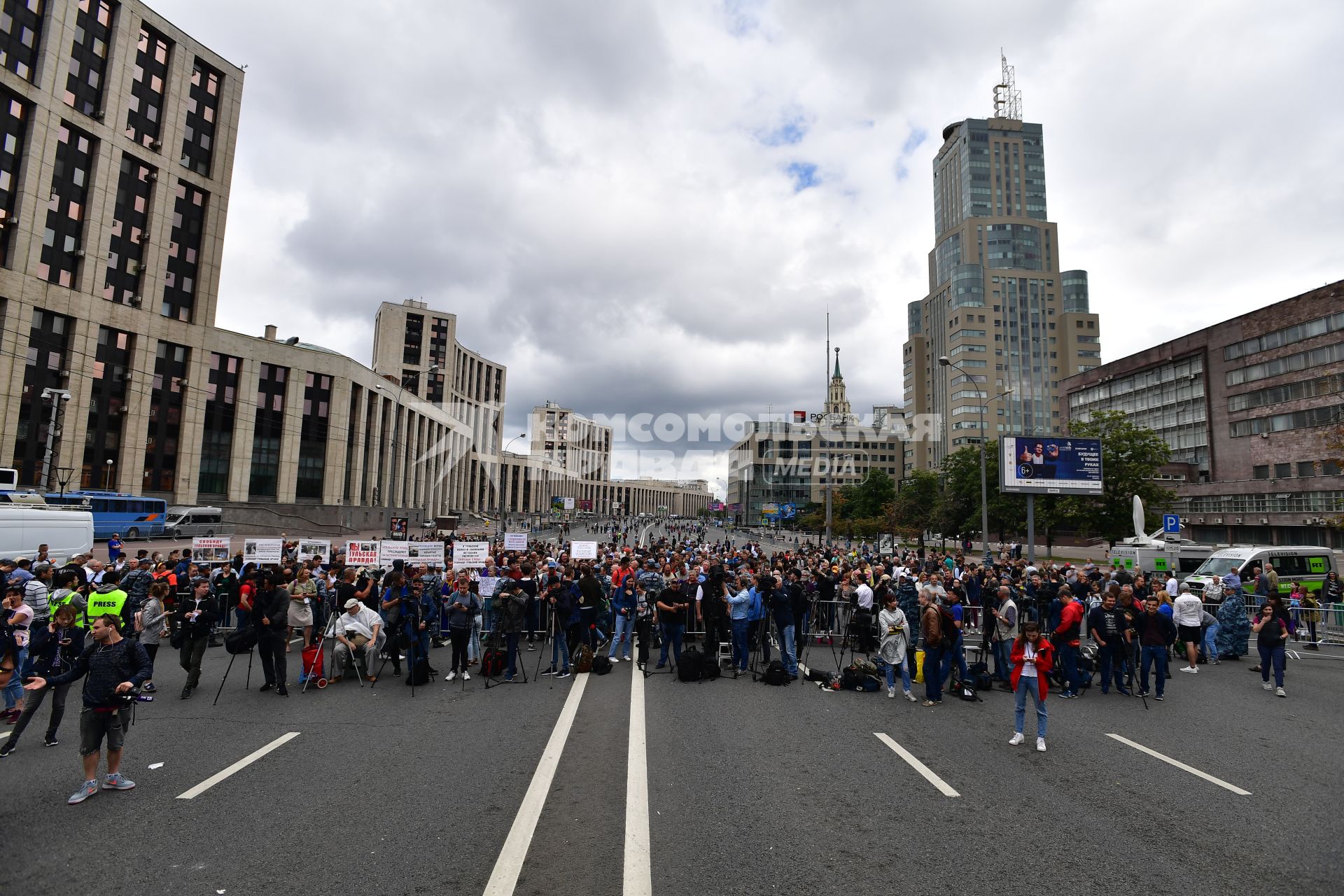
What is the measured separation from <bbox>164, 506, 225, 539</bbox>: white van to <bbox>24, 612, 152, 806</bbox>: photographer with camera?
4605 centimetres

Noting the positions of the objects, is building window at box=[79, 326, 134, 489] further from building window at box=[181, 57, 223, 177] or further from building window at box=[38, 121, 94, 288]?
building window at box=[181, 57, 223, 177]

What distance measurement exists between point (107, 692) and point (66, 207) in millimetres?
59559

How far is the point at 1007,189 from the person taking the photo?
439 feet

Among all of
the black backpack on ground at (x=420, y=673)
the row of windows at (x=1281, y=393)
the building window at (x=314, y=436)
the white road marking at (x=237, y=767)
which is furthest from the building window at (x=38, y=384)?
the row of windows at (x=1281, y=393)

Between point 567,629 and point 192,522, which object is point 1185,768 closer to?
point 567,629

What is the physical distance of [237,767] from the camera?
6910mm

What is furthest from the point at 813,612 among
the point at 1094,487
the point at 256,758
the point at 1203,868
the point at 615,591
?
the point at 1094,487

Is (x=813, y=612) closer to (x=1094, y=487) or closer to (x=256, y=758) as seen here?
(x=256, y=758)

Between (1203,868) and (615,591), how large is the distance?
10.1 metres

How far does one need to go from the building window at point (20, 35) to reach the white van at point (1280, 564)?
73739 mm

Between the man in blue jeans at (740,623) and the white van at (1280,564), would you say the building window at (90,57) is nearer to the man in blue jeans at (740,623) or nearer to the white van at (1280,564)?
the man in blue jeans at (740,623)

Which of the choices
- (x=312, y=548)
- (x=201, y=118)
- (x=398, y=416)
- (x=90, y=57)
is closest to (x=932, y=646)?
(x=312, y=548)

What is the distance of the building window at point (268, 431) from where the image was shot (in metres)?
58.0

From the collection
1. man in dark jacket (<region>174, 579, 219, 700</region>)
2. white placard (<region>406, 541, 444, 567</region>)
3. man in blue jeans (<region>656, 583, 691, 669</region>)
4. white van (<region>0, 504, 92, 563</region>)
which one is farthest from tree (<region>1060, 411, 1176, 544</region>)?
white van (<region>0, 504, 92, 563</region>)
